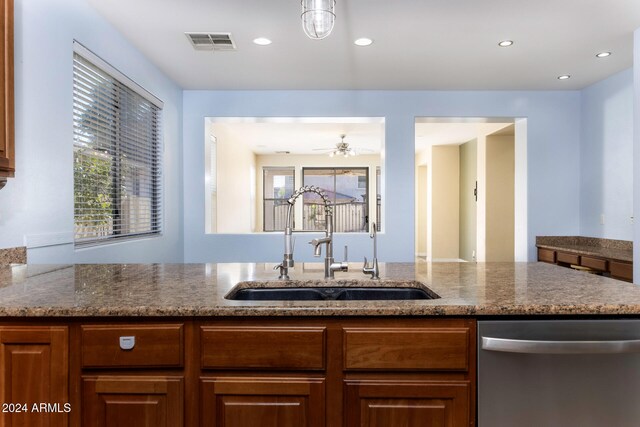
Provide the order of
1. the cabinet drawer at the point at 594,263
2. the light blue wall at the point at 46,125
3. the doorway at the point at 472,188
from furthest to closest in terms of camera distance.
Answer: the doorway at the point at 472,188
the cabinet drawer at the point at 594,263
the light blue wall at the point at 46,125

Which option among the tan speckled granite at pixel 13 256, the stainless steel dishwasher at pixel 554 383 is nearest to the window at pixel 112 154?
the tan speckled granite at pixel 13 256

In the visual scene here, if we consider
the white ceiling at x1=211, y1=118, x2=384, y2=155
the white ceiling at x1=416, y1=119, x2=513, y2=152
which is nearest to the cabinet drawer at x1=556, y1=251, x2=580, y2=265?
the white ceiling at x1=416, y1=119, x2=513, y2=152

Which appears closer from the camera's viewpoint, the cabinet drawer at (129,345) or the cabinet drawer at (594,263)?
the cabinet drawer at (129,345)

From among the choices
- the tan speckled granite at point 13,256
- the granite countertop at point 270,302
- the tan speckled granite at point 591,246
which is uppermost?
the tan speckled granite at point 13,256

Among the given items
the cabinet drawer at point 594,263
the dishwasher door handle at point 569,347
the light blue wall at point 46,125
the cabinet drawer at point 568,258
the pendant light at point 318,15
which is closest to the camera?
the dishwasher door handle at point 569,347

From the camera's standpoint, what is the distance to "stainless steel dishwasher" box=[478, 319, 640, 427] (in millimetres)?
1231

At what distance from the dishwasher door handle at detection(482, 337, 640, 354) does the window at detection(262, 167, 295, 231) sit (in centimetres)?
903

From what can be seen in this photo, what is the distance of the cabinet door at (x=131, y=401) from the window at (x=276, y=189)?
889cm

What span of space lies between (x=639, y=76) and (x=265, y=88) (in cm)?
326

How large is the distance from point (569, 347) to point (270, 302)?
0.89m

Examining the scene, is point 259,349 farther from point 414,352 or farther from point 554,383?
point 554,383

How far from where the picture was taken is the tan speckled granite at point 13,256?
1.99 meters

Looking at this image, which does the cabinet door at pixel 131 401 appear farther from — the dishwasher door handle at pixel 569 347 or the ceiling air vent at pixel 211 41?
the ceiling air vent at pixel 211 41

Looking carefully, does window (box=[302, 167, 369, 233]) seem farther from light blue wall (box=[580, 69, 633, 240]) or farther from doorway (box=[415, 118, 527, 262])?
light blue wall (box=[580, 69, 633, 240])
